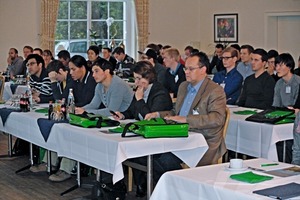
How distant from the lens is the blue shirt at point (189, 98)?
16.9ft

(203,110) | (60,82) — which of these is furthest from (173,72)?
(203,110)

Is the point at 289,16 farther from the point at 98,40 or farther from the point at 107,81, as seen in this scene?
the point at 107,81

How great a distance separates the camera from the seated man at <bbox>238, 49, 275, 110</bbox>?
7043mm

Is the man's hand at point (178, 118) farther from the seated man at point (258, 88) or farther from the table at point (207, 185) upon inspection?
the seated man at point (258, 88)

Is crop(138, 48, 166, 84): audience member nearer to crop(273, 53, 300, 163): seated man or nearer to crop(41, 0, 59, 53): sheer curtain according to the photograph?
crop(273, 53, 300, 163): seated man

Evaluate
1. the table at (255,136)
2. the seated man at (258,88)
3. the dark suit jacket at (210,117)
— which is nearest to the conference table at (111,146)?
the dark suit jacket at (210,117)

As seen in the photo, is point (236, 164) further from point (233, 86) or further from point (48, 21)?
point (48, 21)

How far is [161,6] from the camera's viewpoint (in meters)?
15.0

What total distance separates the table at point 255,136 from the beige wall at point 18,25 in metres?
8.10

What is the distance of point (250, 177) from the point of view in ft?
10.7

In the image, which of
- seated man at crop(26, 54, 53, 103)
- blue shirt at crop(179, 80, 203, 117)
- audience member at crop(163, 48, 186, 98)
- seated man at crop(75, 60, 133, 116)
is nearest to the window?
audience member at crop(163, 48, 186, 98)

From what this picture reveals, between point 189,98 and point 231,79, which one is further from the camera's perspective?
point 231,79

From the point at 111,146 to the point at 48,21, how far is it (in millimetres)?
9327

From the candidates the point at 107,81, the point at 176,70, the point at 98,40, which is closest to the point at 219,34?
the point at 98,40
